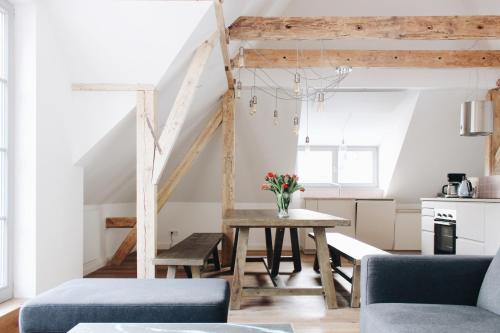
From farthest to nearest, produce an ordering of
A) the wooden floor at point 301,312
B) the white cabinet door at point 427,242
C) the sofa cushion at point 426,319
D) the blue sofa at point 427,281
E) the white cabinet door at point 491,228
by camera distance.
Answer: the white cabinet door at point 427,242 → the white cabinet door at point 491,228 → the wooden floor at point 301,312 → the blue sofa at point 427,281 → the sofa cushion at point 426,319

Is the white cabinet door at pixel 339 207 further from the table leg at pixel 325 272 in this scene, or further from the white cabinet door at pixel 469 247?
the table leg at pixel 325 272

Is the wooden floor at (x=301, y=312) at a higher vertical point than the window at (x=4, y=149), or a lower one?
lower

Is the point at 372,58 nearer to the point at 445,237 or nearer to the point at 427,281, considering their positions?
the point at 445,237

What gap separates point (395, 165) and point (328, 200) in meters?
1.21

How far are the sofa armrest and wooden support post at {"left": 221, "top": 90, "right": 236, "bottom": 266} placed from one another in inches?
148

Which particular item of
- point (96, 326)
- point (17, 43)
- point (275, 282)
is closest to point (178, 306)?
point (96, 326)

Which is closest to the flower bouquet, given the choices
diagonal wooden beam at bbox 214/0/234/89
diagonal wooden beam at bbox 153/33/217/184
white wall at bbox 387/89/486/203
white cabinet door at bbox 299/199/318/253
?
diagonal wooden beam at bbox 153/33/217/184

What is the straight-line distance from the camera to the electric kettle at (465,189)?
5.43 m

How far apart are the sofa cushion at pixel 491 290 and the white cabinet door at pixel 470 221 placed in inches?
118

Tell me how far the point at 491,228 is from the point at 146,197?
11.6ft

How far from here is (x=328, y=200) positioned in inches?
271

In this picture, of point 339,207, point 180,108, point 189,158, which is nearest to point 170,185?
point 189,158

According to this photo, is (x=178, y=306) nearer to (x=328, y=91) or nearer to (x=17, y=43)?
Result: (x=17, y=43)

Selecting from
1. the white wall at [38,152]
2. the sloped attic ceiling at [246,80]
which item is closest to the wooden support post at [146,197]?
the sloped attic ceiling at [246,80]
